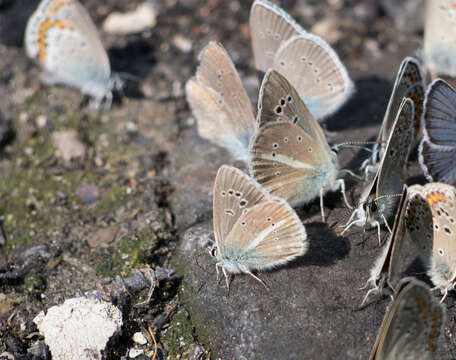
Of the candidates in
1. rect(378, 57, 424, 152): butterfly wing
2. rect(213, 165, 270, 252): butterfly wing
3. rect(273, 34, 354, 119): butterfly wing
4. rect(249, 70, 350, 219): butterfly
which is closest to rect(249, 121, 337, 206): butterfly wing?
rect(249, 70, 350, 219): butterfly

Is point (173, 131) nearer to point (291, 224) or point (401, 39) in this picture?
point (291, 224)

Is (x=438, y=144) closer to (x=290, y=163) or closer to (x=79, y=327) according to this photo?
(x=290, y=163)

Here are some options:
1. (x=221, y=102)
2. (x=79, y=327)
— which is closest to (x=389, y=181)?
(x=221, y=102)

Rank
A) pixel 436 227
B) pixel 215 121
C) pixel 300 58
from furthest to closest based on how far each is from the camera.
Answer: pixel 215 121 < pixel 300 58 < pixel 436 227

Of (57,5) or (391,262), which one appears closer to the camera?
(391,262)

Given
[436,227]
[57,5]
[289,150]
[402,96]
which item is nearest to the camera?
[436,227]

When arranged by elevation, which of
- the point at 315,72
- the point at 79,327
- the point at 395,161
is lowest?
the point at 79,327

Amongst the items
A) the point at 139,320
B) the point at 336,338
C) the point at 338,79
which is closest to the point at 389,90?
the point at 338,79
